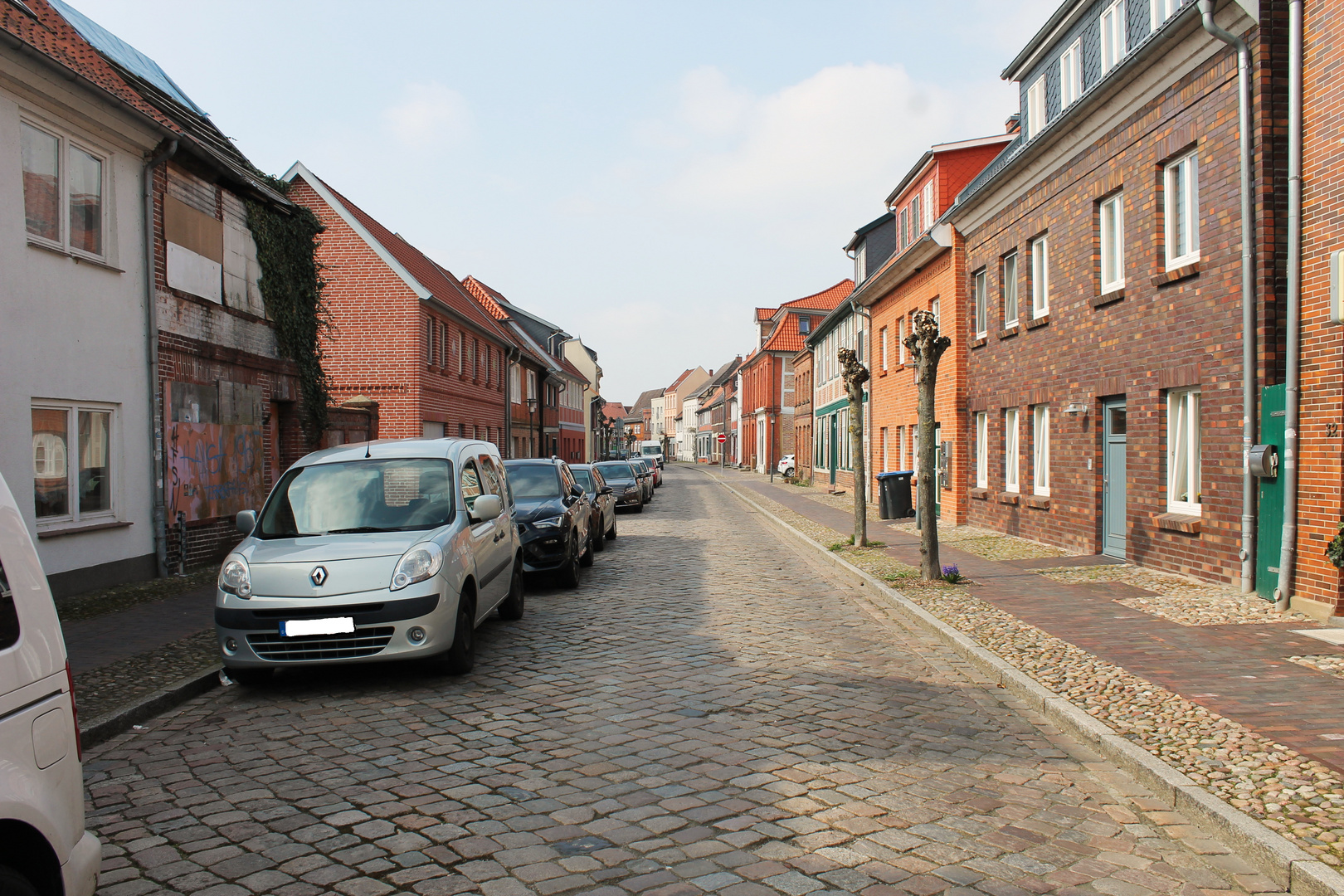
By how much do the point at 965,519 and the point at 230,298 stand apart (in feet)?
46.4

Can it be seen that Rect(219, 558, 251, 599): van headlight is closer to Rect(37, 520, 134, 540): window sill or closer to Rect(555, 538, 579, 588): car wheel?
Rect(37, 520, 134, 540): window sill

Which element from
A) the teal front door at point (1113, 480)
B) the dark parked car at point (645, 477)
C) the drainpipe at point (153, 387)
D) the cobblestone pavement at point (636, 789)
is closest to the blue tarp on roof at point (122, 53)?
the drainpipe at point (153, 387)

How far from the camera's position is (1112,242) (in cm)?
1321

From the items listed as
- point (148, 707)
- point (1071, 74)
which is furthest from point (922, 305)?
point (148, 707)

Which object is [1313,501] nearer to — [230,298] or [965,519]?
[965,519]

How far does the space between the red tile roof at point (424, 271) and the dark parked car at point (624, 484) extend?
6.35 metres

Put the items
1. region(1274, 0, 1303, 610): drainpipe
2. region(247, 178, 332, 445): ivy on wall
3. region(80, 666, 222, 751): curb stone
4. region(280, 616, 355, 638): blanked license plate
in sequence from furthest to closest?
region(247, 178, 332, 445): ivy on wall < region(1274, 0, 1303, 610): drainpipe < region(280, 616, 355, 638): blanked license plate < region(80, 666, 222, 751): curb stone

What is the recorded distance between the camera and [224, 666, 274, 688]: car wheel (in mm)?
6820

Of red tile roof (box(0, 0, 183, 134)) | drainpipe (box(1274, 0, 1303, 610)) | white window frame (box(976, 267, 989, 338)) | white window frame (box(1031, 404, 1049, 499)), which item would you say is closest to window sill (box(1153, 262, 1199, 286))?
drainpipe (box(1274, 0, 1303, 610))

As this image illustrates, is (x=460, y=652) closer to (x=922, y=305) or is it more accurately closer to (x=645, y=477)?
(x=922, y=305)

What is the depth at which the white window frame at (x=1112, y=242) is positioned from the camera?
12.7 meters

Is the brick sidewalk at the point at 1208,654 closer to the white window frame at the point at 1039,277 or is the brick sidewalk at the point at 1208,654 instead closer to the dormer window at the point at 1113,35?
the white window frame at the point at 1039,277

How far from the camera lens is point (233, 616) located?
6574mm

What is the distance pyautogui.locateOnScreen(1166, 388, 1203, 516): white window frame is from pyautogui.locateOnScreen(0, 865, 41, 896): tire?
36.9 feet
